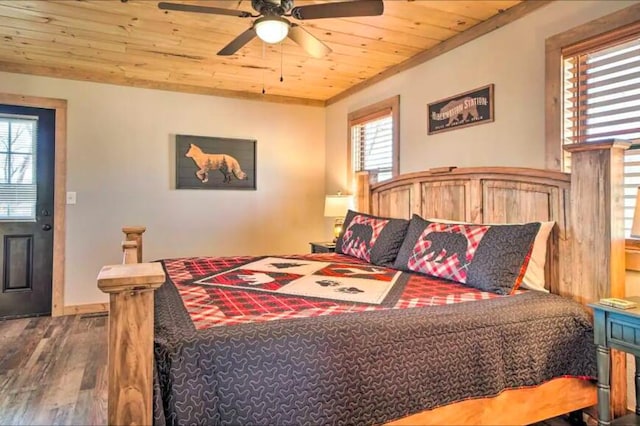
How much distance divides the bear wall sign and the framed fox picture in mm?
2169

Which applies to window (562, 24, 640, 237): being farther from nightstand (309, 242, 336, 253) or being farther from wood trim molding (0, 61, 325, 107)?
wood trim molding (0, 61, 325, 107)

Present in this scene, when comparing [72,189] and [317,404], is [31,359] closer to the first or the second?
[72,189]

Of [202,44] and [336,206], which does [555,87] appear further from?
[202,44]

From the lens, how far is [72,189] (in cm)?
402

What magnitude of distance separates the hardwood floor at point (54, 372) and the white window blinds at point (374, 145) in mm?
2575

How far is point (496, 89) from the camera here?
2.85 m

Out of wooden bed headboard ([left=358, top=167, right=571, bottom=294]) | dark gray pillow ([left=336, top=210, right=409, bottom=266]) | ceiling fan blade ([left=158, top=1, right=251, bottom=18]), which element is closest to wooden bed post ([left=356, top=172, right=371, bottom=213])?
wooden bed headboard ([left=358, top=167, right=571, bottom=294])

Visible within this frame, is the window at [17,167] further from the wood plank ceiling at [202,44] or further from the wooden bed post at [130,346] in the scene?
the wooden bed post at [130,346]

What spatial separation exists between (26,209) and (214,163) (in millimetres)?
1803

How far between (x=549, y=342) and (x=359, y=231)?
5.56ft

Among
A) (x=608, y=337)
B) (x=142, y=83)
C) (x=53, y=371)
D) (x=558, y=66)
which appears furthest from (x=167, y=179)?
(x=608, y=337)

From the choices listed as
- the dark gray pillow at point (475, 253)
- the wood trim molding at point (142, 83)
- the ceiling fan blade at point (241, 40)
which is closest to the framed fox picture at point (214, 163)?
the wood trim molding at point (142, 83)

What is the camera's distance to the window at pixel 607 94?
209 centimetres

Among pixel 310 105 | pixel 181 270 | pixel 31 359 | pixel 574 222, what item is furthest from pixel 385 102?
pixel 31 359
